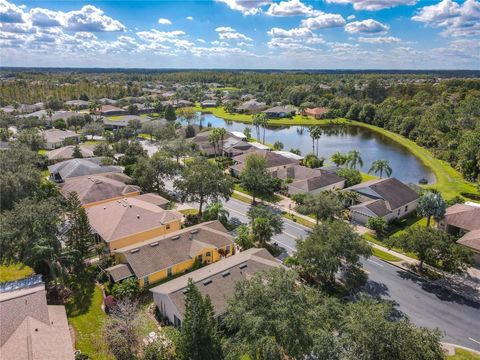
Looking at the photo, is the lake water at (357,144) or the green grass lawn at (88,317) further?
the lake water at (357,144)

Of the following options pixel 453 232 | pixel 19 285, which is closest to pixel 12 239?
pixel 19 285

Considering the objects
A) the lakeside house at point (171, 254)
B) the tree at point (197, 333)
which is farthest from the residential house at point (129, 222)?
the tree at point (197, 333)

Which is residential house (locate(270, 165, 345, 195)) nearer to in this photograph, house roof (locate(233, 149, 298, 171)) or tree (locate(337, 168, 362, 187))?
tree (locate(337, 168, 362, 187))

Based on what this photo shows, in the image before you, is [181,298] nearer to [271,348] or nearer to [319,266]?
[271,348]

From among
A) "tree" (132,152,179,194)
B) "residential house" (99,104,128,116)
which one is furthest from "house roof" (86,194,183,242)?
"residential house" (99,104,128,116)

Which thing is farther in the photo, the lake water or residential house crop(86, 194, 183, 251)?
the lake water

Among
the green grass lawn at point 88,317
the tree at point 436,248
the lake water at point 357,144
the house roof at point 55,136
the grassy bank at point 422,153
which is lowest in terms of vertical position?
the lake water at point 357,144

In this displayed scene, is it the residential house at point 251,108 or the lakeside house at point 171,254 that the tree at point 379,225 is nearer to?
the lakeside house at point 171,254
